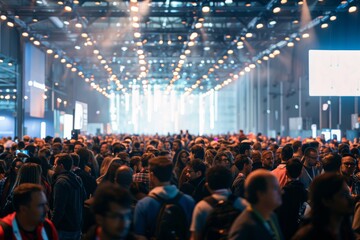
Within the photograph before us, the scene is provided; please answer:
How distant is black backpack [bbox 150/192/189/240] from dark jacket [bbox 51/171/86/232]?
6.28 feet

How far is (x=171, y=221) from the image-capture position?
14.3 feet

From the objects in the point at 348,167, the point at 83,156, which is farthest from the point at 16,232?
the point at 83,156

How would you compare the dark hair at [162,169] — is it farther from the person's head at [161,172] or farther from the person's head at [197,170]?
the person's head at [197,170]

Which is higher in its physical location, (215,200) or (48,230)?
(215,200)

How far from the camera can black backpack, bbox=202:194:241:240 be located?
155 inches

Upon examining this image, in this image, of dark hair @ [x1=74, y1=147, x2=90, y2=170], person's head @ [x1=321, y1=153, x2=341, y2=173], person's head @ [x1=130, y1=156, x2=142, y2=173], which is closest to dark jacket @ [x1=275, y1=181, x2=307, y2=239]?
person's head @ [x1=321, y1=153, x2=341, y2=173]

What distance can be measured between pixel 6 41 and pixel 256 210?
2015cm

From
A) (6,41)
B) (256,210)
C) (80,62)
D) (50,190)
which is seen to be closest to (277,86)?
(80,62)

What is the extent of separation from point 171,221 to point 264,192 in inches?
42.1

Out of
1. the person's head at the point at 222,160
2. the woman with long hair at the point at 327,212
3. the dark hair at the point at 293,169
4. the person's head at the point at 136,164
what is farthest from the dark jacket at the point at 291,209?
the person's head at the point at 136,164

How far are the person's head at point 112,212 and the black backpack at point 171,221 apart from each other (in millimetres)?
1162

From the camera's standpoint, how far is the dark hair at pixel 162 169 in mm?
4570

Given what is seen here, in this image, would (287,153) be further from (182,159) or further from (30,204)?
(30,204)

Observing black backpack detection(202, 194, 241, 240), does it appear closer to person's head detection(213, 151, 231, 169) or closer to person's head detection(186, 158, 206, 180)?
person's head detection(186, 158, 206, 180)
